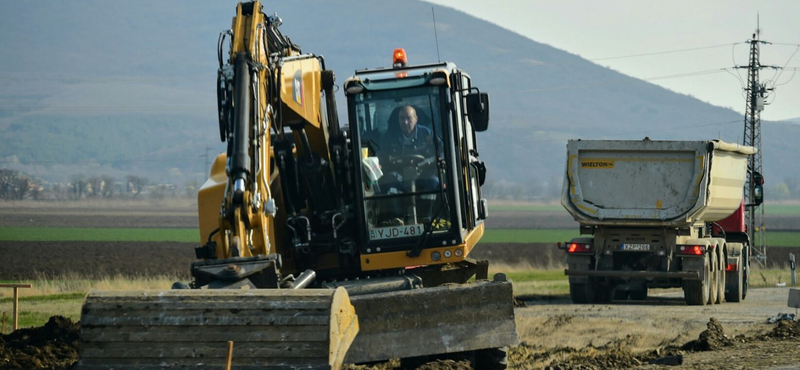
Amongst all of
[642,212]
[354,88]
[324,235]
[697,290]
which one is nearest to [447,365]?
[324,235]

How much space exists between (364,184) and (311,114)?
2.97ft

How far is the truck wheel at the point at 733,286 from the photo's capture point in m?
23.5

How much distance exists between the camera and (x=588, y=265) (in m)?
21.6

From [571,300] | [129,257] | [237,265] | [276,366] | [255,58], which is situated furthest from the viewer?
[129,257]

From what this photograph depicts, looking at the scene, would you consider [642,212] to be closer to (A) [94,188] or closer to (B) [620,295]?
(B) [620,295]

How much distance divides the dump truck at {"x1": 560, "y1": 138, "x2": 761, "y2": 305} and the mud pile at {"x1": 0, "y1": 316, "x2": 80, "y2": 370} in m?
10.3

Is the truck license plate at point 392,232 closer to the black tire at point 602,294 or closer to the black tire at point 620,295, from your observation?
the black tire at point 602,294

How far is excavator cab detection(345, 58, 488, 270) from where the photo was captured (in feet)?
37.9

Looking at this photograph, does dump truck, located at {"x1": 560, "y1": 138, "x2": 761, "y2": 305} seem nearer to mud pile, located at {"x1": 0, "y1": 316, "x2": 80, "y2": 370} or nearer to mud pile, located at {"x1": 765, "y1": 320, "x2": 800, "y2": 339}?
mud pile, located at {"x1": 765, "y1": 320, "x2": 800, "y2": 339}

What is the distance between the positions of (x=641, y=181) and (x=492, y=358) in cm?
1134

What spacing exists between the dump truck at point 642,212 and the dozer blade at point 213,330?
43.7 ft

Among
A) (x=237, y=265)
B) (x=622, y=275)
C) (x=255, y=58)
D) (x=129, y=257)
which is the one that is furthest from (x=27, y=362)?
(x=129, y=257)

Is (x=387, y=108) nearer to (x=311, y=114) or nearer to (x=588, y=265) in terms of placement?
(x=311, y=114)

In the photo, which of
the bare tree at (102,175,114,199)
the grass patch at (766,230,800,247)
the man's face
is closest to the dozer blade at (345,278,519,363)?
the man's face
